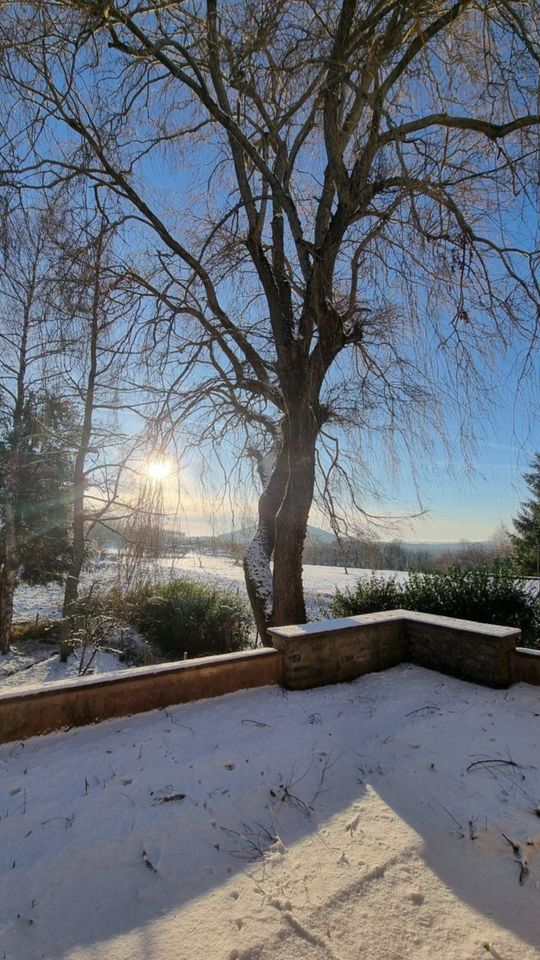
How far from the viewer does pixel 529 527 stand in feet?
62.4

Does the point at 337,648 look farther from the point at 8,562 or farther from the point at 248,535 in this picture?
the point at 8,562

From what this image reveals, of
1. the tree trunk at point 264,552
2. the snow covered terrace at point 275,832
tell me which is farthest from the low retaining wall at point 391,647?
the tree trunk at point 264,552

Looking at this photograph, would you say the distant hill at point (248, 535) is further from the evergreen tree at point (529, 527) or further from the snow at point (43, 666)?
the evergreen tree at point (529, 527)

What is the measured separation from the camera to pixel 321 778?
2.39 m

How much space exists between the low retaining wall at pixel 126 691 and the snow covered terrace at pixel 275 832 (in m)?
0.03

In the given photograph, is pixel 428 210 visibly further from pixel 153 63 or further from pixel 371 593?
pixel 371 593

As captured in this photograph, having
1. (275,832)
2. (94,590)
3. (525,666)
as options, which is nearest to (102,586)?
(94,590)

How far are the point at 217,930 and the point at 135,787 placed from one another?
92 centimetres

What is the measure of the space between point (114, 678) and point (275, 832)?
145 centimetres

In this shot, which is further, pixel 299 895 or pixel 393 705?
pixel 393 705

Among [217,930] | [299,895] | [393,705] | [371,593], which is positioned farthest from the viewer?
[371,593]

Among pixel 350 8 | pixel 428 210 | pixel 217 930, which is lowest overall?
pixel 217 930

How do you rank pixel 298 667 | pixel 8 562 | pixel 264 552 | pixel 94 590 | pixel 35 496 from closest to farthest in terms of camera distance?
pixel 298 667
pixel 264 552
pixel 94 590
pixel 8 562
pixel 35 496

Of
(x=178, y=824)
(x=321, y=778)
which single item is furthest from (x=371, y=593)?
(x=178, y=824)
